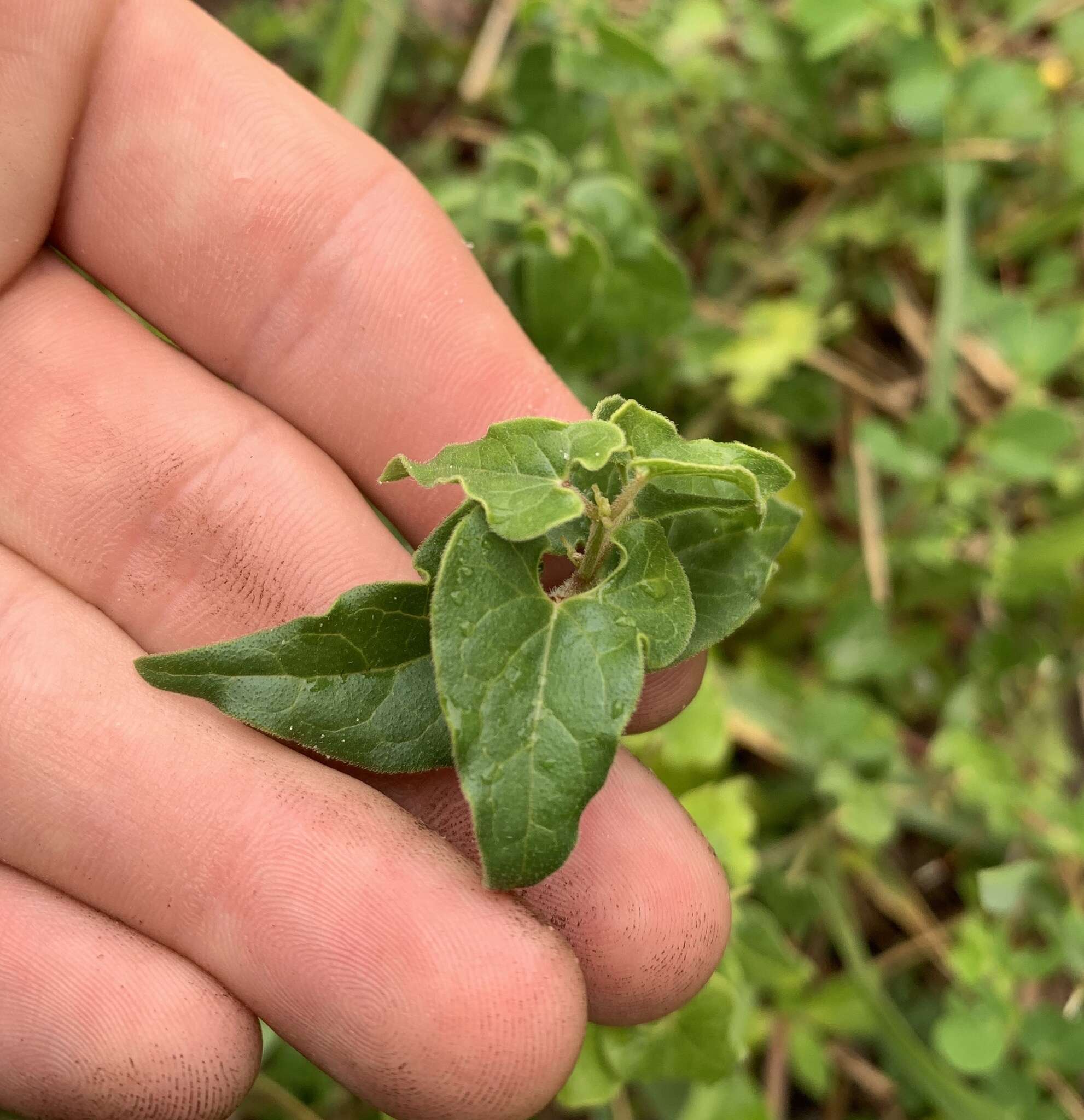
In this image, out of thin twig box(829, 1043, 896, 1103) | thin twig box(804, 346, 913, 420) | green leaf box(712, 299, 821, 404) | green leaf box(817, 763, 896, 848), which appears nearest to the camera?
green leaf box(817, 763, 896, 848)

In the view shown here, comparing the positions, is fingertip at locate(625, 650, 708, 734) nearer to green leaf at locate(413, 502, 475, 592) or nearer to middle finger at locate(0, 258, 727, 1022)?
middle finger at locate(0, 258, 727, 1022)

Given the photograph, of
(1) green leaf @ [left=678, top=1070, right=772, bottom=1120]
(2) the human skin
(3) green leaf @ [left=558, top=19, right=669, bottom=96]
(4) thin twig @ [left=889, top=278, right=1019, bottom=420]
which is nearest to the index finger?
(2) the human skin

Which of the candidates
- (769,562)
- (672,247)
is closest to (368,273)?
(769,562)


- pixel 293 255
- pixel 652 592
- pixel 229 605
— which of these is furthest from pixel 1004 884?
pixel 293 255

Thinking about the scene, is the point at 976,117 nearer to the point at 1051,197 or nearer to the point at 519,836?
the point at 1051,197

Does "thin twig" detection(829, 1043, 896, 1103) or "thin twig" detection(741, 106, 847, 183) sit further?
"thin twig" detection(741, 106, 847, 183)

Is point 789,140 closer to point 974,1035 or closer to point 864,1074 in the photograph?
point 974,1035
